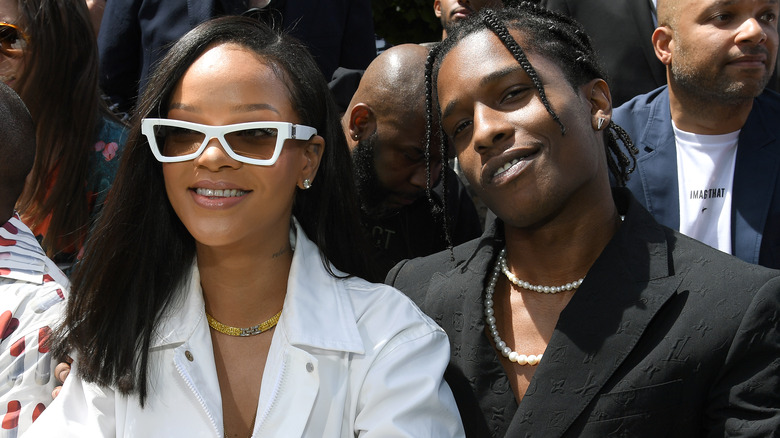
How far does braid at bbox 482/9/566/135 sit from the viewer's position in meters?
2.42

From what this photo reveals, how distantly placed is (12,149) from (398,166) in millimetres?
1530

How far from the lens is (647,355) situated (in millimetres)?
2182

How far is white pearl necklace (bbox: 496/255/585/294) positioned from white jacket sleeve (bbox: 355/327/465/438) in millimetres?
319

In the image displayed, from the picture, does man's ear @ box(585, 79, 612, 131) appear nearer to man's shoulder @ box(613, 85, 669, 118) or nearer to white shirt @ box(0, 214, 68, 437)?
man's shoulder @ box(613, 85, 669, 118)

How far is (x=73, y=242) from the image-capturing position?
3.37 meters

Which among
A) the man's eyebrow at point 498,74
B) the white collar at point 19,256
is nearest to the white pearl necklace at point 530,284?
the man's eyebrow at point 498,74

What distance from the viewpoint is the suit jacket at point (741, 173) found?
308cm

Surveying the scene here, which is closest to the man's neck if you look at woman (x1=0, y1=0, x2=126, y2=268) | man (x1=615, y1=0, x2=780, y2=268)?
man (x1=615, y1=0, x2=780, y2=268)

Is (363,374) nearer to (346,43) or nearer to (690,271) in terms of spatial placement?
(690,271)

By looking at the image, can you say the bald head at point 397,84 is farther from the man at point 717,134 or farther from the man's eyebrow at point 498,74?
the man's eyebrow at point 498,74

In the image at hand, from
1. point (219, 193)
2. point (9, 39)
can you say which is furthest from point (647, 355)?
point (9, 39)

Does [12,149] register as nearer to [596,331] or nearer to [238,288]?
[238,288]

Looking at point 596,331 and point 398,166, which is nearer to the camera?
point 596,331

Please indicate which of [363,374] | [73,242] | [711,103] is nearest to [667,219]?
[711,103]
